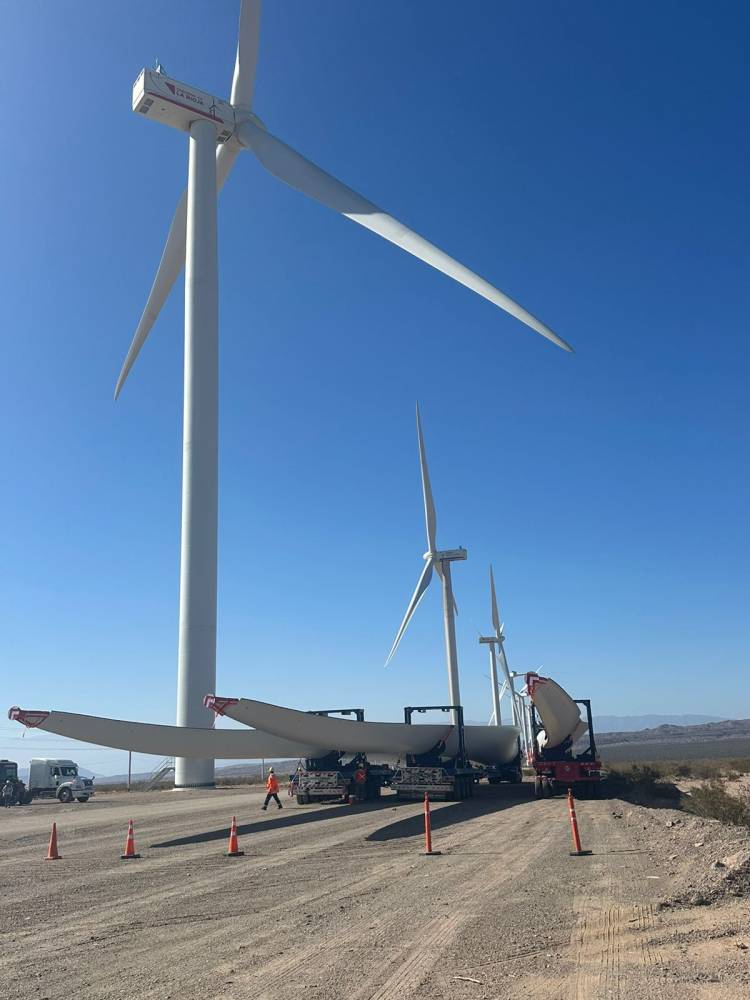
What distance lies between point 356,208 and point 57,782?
Result: 35.2m

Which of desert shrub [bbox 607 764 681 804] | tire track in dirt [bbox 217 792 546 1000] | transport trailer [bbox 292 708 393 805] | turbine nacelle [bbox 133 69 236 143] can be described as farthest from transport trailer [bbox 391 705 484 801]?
turbine nacelle [bbox 133 69 236 143]

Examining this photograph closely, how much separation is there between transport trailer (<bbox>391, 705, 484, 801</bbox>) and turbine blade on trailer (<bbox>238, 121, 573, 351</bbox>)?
15385 millimetres

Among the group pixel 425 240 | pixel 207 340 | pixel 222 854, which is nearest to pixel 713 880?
pixel 222 854

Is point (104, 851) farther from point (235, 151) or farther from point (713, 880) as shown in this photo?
point (235, 151)

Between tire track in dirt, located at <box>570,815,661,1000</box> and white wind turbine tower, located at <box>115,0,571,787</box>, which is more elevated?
white wind turbine tower, located at <box>115,0,571,787</box>

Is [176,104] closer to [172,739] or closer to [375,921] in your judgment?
[172,739]

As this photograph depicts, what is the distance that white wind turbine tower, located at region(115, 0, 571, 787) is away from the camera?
29.8m

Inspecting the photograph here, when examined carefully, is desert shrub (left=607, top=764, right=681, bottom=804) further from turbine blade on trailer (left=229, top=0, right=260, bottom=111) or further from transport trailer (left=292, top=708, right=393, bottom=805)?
turbine blade on trailer (left=229, top=0, right=260, bottom=111)

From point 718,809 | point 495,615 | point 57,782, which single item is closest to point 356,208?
point 718,809

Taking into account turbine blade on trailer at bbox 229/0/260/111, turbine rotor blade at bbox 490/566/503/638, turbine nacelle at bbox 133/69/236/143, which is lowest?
turbine rotor blade at bbox 490/566/503/638

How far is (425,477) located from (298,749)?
29298 mm

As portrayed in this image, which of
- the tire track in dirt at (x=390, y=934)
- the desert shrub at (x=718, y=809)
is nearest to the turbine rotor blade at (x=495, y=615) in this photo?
the desert shrub at (x=718, y=809)

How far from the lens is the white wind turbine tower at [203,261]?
97.8 ft

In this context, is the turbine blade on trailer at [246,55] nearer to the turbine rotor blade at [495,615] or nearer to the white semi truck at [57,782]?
the white semi truck at [57,782]
